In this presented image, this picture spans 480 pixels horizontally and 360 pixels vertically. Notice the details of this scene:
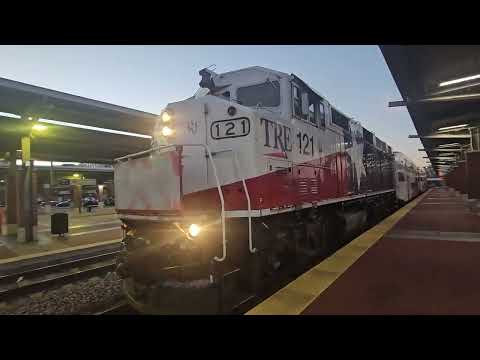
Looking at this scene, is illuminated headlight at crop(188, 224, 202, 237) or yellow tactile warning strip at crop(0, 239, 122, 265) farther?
yellow tactile warning strip at crop(0, 239, 122, 265)

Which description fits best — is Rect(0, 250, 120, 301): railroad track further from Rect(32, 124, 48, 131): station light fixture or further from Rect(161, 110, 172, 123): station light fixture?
Rect(32, 124, 48, 131): station light fixture

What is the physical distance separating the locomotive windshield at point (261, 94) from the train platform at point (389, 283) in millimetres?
2694

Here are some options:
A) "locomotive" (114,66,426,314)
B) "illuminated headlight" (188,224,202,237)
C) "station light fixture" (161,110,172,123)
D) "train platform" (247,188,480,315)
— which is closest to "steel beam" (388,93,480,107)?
"train platform" (247,188,480,315)

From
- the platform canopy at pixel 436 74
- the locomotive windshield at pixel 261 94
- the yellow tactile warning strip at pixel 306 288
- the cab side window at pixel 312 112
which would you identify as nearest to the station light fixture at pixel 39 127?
the locomotive windshield at pixel 261 94

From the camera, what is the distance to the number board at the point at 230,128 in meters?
3.95

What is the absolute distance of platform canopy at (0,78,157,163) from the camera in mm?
9602

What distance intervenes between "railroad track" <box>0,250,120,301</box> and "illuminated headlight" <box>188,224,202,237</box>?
420 cm

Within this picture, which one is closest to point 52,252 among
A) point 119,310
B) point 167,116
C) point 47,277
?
point 47,277

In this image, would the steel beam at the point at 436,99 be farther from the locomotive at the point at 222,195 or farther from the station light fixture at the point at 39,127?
the station light fixture at the point at 39,127

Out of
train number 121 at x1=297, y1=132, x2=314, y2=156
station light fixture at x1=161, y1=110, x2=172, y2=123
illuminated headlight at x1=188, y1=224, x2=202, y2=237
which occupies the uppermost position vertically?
station light fixture at x1=161, y1=110, x2=172, y2=123

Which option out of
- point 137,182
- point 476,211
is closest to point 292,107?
point 137,182

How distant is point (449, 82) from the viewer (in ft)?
33.6
